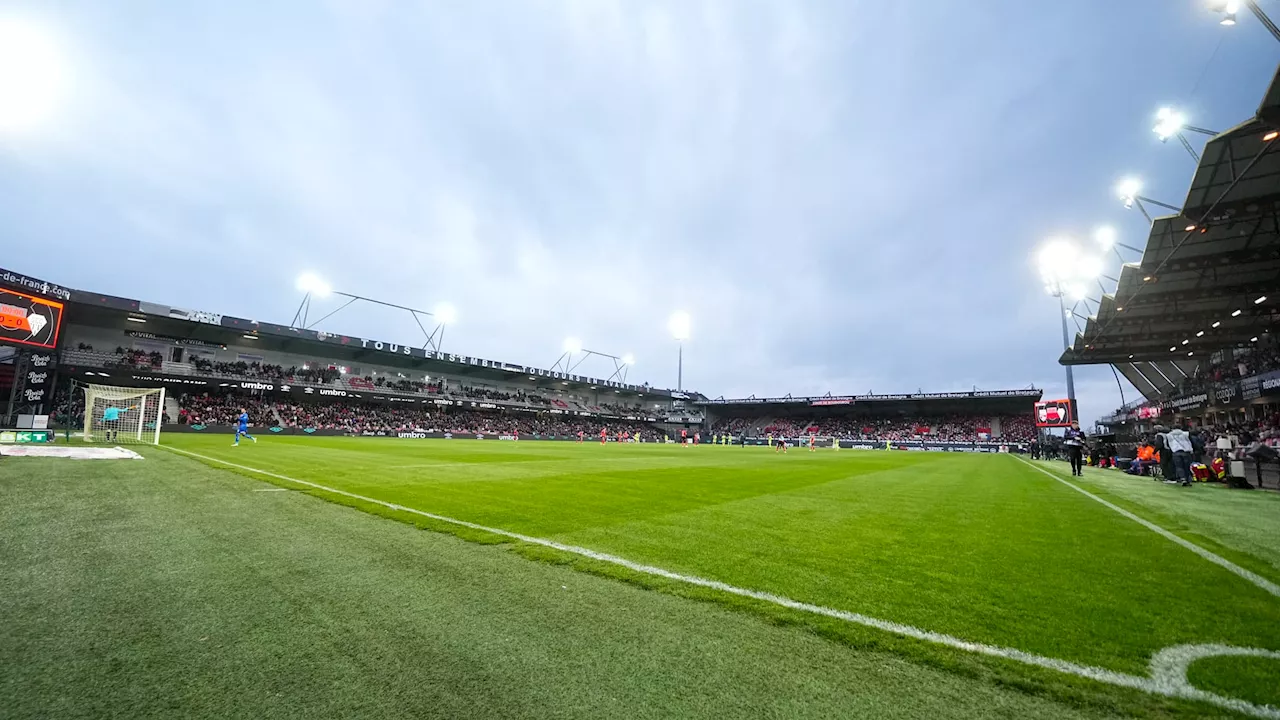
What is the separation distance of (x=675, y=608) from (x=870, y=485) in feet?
32.6

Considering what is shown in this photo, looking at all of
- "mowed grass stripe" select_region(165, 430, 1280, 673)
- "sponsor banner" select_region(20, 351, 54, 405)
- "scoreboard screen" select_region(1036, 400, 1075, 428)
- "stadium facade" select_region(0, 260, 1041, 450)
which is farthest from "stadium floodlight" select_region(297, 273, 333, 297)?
"scoreboard screen" select_region(1036, 400, 1075, 428)

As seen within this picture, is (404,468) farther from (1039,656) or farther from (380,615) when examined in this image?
(1039,656)

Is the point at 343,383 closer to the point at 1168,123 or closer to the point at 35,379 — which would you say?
the point at 35,379

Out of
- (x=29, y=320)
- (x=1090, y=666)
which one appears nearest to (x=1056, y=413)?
(x=1090, y=666)

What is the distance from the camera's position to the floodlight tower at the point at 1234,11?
8.37m

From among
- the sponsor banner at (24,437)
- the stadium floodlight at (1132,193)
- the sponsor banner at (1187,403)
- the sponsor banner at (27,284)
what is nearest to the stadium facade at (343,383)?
the sponsor banner at (27,284)

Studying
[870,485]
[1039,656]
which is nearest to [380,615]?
[1039,656]

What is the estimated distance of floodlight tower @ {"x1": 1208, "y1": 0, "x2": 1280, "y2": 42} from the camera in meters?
8.37

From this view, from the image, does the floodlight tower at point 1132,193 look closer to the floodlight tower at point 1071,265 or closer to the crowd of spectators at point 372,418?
the floodlight tower at point 1071,265

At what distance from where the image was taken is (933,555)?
4512mm

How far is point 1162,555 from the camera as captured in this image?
15.7 feet

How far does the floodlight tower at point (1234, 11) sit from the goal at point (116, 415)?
29.6m

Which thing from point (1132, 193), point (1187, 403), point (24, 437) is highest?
point (1132, 193)

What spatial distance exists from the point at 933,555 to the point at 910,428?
6826 centimetres
